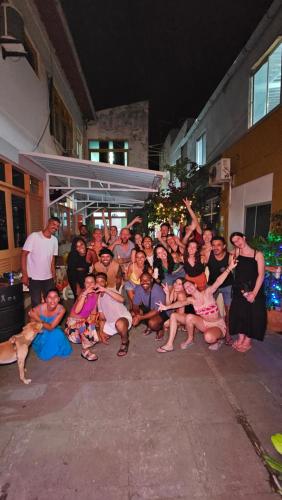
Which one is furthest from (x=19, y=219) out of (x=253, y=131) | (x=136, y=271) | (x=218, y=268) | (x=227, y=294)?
(x=253, y=131)

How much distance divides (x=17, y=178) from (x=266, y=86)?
6592 mm

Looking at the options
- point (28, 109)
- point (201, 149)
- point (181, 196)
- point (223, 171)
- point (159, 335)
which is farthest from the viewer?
point (201, 149)

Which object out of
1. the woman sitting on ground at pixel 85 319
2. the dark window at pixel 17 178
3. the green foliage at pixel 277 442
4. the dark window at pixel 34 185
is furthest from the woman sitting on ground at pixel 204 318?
the dark window at pixel 34 185

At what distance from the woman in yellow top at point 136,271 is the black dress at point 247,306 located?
1.56 metres

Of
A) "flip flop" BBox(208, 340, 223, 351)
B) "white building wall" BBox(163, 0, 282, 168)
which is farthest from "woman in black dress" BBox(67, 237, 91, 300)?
"white building wall" BBox(163, 0, 282, 168)

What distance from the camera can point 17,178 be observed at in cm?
585

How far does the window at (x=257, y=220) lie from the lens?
21.9 feet

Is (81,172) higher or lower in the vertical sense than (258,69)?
lower

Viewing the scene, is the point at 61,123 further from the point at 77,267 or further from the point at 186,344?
the point at 186,344

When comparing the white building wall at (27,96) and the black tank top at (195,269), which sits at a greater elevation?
the white building wall at (27,96)

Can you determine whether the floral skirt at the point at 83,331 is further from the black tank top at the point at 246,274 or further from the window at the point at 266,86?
the window at the point at 266,86

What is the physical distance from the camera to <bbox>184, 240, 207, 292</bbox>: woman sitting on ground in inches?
163

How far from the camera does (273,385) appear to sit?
3.01m

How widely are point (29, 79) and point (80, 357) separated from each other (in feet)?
20.6
